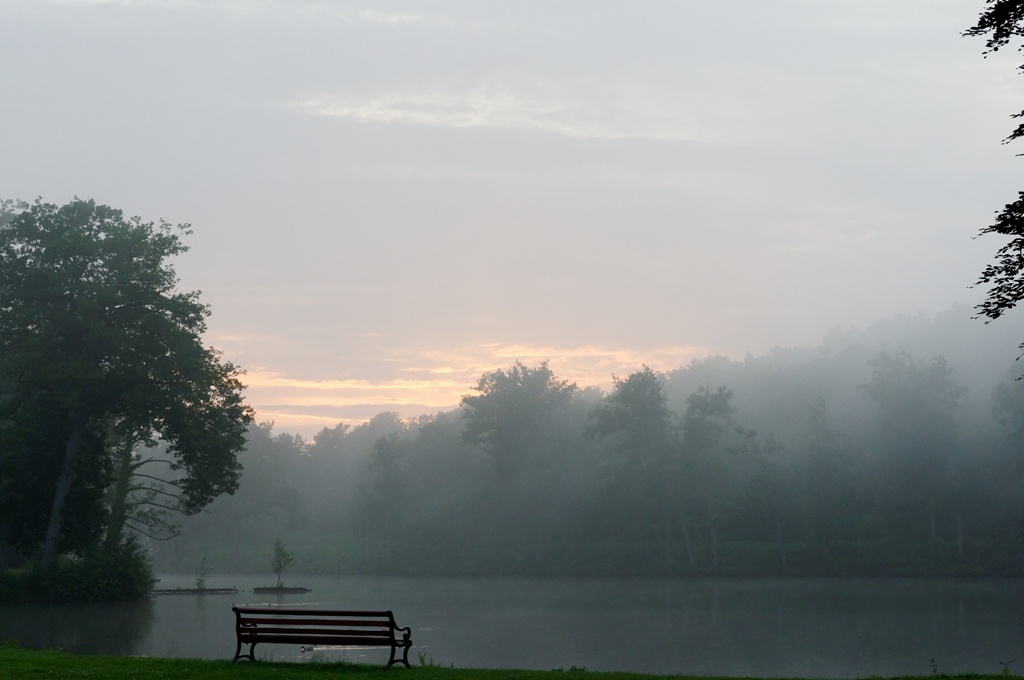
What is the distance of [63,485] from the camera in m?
51.4

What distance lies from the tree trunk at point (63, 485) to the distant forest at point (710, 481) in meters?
40.3

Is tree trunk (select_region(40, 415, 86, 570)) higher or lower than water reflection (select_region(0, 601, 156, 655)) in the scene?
higher

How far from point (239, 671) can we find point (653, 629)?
758 inches

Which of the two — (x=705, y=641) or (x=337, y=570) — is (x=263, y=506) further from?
(x=705, y=641)

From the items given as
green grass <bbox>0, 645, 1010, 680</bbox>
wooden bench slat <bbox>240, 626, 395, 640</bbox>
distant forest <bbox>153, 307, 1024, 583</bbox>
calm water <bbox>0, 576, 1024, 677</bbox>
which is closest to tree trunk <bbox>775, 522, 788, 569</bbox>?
distant forest <bbox>153, 307, 1024, 583</bbox>

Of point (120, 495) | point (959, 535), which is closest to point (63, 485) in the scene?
point (120, 495)

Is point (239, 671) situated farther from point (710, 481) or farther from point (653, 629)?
point (710, 481)

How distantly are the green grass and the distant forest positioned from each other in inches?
2560

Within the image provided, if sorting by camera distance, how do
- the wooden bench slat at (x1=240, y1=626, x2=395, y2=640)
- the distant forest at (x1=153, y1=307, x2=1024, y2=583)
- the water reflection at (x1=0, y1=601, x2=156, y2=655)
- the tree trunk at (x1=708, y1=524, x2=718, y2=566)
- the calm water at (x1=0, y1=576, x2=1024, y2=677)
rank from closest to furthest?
the wooden bench slat at (x1=240, y1=626, x2=395, y2=640) → the calm water at (x1=0, y1=576, x2=1024, y2=677) → the water reflection at (x1=0, y1=601, x2=156, y2=655) → the distant forest at (x1=153, y1=307, x2=1024, y2=583) → the tree trunk at (x1=708, y1=524, x2=718, y2=566)

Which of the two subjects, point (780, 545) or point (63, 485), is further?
point (780, 545)

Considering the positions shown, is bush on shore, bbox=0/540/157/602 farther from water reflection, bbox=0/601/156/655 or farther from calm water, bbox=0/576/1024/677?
calm water, bbox=0/576/1024/677

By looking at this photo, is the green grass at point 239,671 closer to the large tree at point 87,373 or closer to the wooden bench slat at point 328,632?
the wooden bench slat at point 328,632

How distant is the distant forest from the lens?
272ft

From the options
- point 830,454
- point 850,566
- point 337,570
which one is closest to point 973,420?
point 830,454
